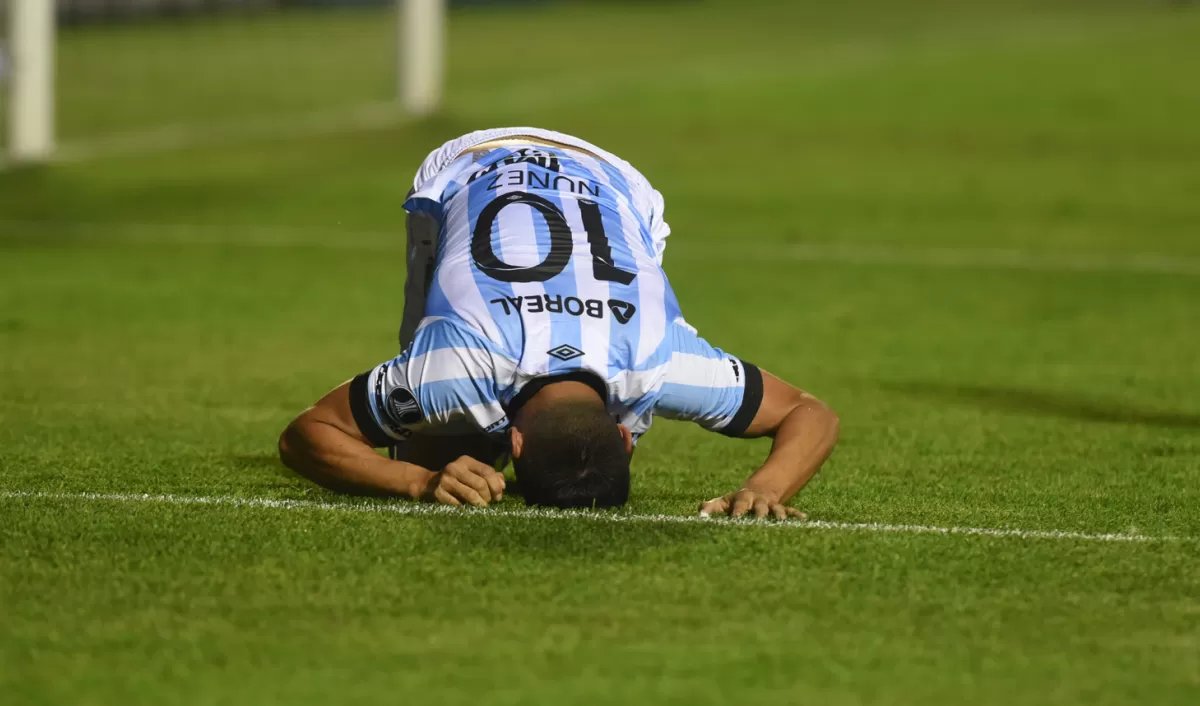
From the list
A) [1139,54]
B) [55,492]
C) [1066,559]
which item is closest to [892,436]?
[1066,559]

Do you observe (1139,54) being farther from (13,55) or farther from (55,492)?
(55,492)

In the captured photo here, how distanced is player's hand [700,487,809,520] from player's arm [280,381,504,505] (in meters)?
0.57

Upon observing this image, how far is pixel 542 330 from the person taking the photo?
175 inches

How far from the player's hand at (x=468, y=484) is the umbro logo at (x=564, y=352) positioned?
1.25ft

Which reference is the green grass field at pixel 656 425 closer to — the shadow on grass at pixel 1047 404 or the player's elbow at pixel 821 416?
the shadow on grass at pixel 1047 404

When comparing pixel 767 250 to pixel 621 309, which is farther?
pixel 767 250

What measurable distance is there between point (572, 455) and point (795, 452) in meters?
0.69

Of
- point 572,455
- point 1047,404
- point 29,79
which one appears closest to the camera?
point 572,455

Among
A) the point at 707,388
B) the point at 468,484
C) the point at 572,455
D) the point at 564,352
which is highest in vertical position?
the point at 564,352

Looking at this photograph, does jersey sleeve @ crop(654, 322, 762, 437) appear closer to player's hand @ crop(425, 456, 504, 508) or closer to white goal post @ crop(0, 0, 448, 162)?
player's hand @ crop(425, 456, 504, 508)

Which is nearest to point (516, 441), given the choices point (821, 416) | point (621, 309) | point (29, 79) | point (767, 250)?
point (621, 309)

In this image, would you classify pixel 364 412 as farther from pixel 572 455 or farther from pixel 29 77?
pixel 29 77

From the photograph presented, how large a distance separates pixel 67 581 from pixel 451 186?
5.45 ft

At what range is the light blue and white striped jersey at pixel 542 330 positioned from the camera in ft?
14.6
